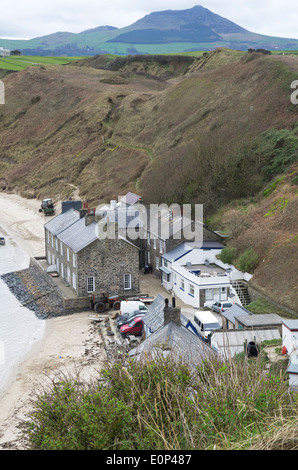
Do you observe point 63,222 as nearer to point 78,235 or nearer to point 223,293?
point 78,235

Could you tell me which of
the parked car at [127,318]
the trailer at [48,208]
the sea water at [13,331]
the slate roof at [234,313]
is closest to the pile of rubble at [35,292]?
the sea water at [13,331]

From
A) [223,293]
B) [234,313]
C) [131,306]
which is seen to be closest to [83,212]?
[131,306]

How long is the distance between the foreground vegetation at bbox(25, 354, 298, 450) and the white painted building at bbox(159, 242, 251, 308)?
24861mm

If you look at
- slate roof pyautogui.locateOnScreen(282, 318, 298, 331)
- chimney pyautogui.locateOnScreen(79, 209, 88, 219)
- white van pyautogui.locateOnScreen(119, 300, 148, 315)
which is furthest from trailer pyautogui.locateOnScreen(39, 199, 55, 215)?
slate roof pyautogui.locateOnScreen(282, 318, 298, 331)

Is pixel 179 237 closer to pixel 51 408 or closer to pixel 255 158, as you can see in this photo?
pixel 255 158

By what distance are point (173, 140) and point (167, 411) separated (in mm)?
70001

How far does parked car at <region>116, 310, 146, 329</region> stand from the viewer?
34938mm

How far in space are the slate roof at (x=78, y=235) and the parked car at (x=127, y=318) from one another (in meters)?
6.47

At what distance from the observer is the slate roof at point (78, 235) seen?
40.5 metres

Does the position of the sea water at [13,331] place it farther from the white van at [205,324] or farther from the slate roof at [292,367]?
the slate roof at [292,367]

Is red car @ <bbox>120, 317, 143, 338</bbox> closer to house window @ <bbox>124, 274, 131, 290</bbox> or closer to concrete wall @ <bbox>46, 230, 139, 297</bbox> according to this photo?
concrete wall @ <bbox>46, 230, 139, 297</bbox>

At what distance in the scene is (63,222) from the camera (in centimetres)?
4878

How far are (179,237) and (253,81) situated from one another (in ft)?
142

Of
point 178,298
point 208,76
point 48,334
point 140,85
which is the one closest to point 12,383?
point 48,334
